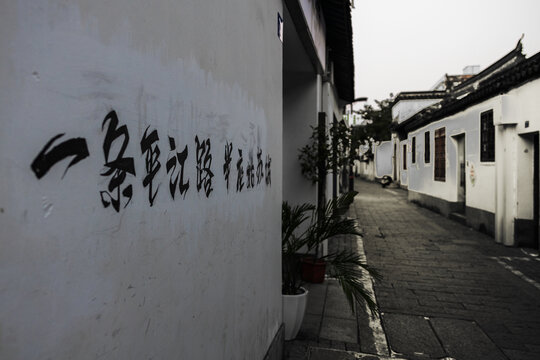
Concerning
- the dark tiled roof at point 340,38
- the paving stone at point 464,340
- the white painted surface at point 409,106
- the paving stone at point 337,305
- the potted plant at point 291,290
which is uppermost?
the white painted surface at point 409,106

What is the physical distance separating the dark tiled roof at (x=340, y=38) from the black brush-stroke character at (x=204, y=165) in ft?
14.9

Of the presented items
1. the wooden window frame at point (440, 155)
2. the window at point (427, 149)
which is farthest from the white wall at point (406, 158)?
the wooden window frame at point (440, 155)

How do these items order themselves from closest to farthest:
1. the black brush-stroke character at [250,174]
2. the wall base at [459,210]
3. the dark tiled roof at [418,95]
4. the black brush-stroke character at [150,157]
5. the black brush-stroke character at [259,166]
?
1. the black brush-stroke character at [150,157]
2. the black brush-stroke character at [250,174]
3. the black brush-stroke character at [259,166]
4. the wall base at [459,210]
5. the dark tiled roof at [418,95]

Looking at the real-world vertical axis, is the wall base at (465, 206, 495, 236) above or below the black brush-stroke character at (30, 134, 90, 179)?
below

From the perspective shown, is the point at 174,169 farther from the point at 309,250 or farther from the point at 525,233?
the point at 525,233

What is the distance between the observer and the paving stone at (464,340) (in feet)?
10.8

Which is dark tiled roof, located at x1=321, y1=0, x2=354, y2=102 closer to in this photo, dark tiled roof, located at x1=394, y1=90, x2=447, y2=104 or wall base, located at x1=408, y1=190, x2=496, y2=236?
wall base, located at x1=408, y1=190, x2=496, y2=236

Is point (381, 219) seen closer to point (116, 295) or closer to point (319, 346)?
point (319, 346)

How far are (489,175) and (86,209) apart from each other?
9697 millimetres

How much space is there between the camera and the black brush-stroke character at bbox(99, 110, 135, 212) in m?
1.02

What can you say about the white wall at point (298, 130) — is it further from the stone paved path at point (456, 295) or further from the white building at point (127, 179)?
the white building at point (127, 179)

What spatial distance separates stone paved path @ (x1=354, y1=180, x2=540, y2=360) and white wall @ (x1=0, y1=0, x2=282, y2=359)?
2.47 meters

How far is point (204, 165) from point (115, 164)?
2.03 ft

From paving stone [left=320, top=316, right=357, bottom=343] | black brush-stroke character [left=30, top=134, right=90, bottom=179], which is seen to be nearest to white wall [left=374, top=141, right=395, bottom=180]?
paving stone [left=320, top=316, right=357, bottom=343]
